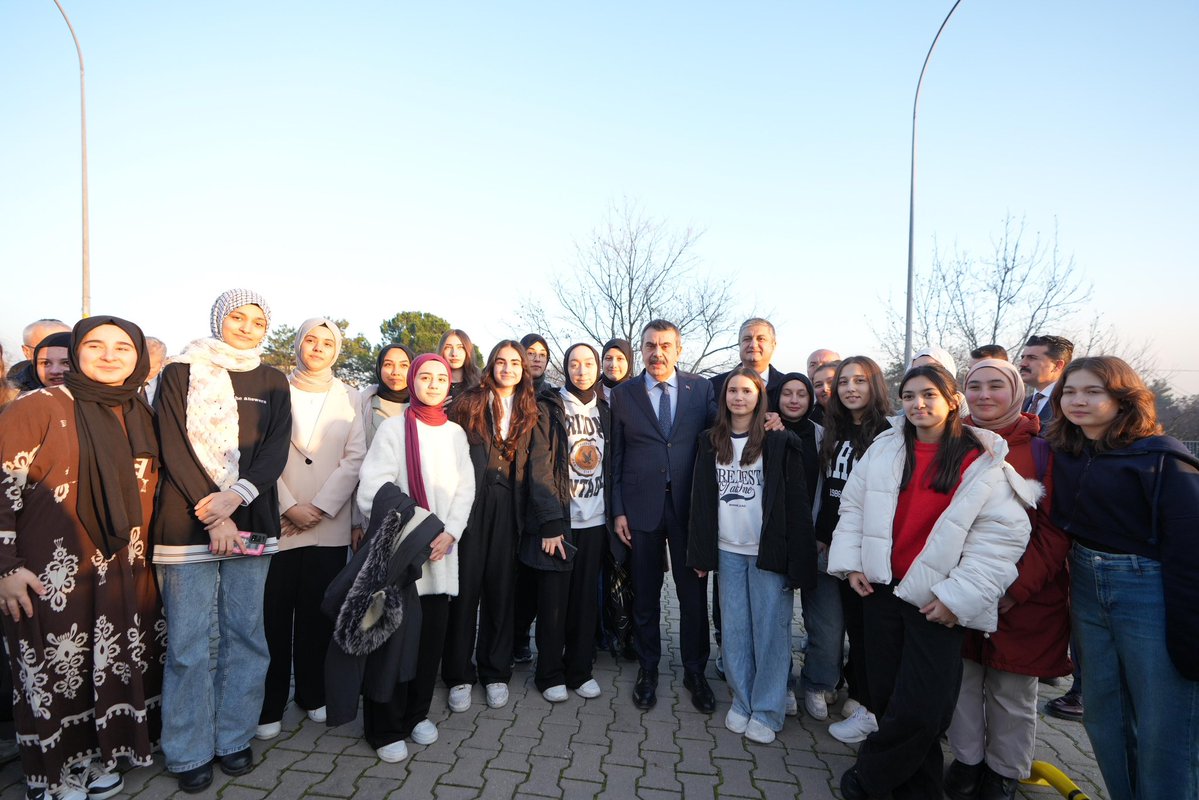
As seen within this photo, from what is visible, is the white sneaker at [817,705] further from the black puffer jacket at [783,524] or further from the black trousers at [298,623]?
the black trousers at [298,623]

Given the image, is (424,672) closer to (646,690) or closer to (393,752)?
(393,752)

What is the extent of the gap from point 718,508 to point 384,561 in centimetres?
191

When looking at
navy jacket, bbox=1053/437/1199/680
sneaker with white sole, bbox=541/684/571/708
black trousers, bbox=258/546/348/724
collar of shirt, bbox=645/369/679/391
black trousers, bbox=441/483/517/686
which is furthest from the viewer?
collar of shirt, bbox=645/369/679/391

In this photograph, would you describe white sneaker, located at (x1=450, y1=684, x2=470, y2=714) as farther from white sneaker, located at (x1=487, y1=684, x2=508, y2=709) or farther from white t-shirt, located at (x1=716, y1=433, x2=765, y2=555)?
white t-shirt, located at (x1=716, y1=433, x2=765, y2=555)


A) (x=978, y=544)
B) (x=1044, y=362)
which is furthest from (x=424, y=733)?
(x=1044, y=362)

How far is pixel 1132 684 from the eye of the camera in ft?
8.10

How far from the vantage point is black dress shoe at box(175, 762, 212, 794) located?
2.86 metres

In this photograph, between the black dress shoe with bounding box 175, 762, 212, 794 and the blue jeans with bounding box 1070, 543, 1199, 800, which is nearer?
the blue jeans with bounding box 1070, 543, 1199, 800

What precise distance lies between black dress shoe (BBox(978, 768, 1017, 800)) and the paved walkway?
0.27 meters

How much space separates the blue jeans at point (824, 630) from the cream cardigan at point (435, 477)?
2.12 metres

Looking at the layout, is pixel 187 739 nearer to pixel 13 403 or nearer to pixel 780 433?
pixel 13 403

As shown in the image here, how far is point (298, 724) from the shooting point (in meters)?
3.54

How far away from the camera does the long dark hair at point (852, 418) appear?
11.6ft

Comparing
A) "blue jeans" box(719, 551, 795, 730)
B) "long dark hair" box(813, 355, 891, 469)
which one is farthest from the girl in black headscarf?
"long dark hair" box(813, 355, 891, 469)
